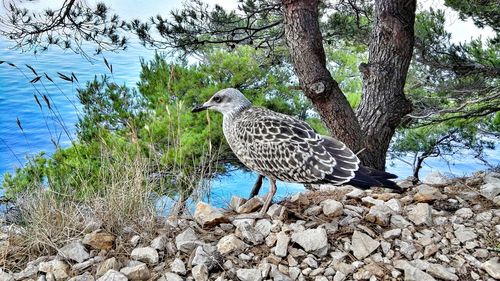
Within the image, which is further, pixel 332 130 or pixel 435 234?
pixel 332 130

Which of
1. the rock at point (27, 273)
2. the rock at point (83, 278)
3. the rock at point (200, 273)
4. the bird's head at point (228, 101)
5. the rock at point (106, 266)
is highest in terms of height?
the bird's head at point (228, 101)

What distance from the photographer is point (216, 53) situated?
24.3ft

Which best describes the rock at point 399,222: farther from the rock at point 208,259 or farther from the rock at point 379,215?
the rock at point 208,259

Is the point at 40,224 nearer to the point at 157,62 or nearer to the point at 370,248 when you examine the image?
the point at 370,248

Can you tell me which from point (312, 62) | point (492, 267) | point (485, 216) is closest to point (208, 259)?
point (492, 267)

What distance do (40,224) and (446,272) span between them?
2192mm

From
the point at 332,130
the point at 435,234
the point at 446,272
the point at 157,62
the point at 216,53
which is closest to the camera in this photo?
the point at 446,272

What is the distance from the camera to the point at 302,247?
282cm

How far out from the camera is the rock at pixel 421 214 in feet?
10.2

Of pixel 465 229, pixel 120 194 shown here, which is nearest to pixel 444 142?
pixel 465 229

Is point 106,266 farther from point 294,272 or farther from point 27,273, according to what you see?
point 294,272

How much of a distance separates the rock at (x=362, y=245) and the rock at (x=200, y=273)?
771mm

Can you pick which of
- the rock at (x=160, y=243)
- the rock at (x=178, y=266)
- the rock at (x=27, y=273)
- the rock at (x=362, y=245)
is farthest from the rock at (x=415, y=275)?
the rock at (x=27, y=273)

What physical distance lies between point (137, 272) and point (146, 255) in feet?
0.52
